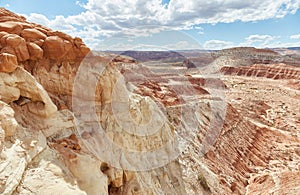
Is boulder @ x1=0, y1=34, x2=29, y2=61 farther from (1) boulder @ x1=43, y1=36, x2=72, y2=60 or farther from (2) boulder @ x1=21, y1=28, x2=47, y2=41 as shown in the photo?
(1) boulder @ x1=43, y1=36, x2=72, y2=60

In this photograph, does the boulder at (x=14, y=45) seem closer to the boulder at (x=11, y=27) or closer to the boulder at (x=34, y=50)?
the boulder at (x=34, y=50)

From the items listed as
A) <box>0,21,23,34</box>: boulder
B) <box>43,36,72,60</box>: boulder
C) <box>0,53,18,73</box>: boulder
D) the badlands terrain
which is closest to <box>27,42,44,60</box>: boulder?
the badlands terrain

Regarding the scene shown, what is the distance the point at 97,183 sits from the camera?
225 inches

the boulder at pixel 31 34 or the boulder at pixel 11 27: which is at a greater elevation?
the boulder at pixel 11 27

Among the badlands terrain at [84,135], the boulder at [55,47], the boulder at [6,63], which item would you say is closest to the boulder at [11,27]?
the badlands terrain at [84,135]

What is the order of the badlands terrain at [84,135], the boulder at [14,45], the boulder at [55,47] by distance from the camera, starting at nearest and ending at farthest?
the badlands terrain at [84,135], the boulder at [14,45], the boulder at [55,47]

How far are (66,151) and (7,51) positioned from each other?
2.83m

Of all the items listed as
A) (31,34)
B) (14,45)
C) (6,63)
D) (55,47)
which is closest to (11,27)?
(31,34)

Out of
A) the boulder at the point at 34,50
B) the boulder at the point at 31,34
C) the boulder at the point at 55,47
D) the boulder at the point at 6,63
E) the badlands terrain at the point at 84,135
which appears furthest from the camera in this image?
the boulder at the point at 55,47

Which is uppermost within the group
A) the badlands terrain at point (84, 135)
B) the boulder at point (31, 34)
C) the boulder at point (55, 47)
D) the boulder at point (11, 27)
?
the boulder at point (11, 27)

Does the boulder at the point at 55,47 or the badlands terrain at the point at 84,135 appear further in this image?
the boulder at the point at 55,47

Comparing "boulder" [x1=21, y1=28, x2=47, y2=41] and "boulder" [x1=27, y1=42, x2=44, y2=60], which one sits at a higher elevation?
"boulder" [x1=21, y1=28, x2=47, y2=41]

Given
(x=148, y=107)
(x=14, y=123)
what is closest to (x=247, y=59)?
(x=148, y=107)

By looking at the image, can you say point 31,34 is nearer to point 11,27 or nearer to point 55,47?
point 11,27
